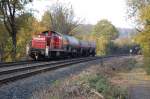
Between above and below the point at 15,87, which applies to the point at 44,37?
above

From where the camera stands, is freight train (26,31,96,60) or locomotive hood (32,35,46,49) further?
locomotive hood (32,35,46,49)

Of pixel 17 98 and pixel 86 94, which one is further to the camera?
pixel 86 94

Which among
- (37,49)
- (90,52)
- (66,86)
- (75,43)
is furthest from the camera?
(90,52)

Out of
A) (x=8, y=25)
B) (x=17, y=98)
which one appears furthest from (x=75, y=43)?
(x=17, y=98)

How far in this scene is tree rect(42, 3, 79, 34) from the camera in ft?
302

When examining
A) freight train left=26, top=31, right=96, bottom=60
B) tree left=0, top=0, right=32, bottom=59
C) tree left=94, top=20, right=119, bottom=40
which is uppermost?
tree left=94, top=20, right=119, bottom=40

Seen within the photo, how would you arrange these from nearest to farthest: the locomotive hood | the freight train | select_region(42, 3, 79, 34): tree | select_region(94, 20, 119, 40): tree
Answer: the freight train < the locomotive hood < select_region(42, 3, 79, 34): tree < select_region(94, 20, 119, 40): tree

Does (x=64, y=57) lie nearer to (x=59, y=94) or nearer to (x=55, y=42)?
(x=55, y=42)

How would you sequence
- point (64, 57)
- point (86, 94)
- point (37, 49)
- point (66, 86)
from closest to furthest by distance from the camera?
point (86, 94), point (66, 86), point (37, 49), point (64, 57)

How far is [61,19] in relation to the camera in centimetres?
9419

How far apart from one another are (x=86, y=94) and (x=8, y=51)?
3258 centimetres

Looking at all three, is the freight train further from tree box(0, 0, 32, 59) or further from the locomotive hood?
tree box(0, 0, 32, 59)

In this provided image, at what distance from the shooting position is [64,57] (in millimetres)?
50875

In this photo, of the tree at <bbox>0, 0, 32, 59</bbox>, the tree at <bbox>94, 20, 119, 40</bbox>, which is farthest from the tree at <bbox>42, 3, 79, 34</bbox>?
the tree at <bbox>94, 20, 119, 40</bbox>
